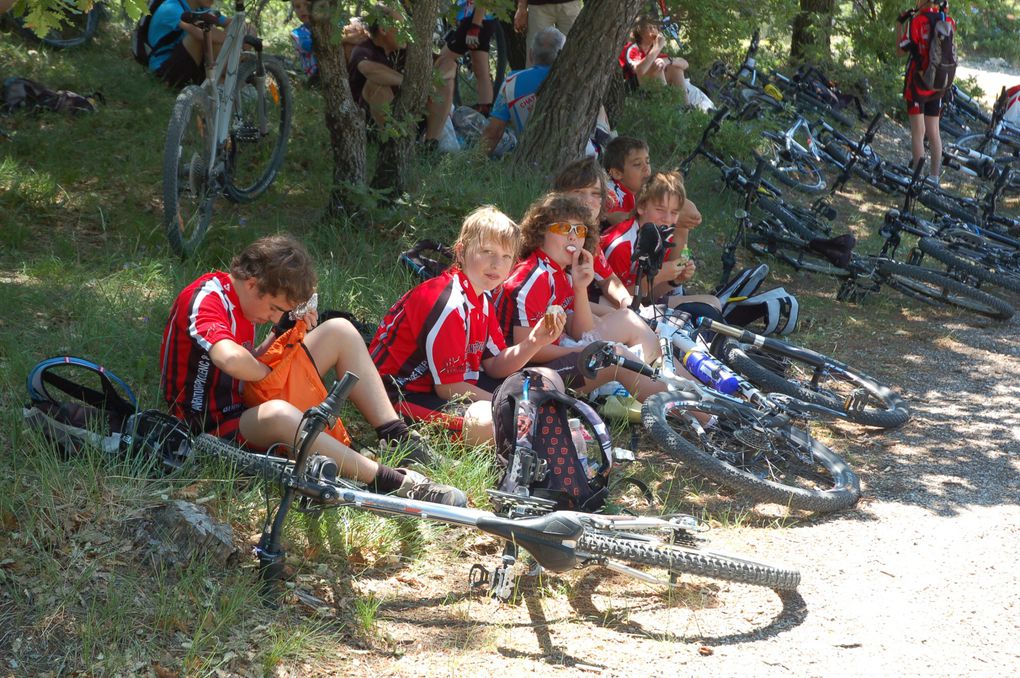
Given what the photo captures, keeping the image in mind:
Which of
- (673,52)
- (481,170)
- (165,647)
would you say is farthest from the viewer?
(673,52)

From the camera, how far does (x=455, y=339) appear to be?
4387 mm

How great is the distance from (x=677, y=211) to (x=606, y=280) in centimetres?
61

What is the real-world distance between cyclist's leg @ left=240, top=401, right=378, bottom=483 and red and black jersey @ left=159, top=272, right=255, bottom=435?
0.10m

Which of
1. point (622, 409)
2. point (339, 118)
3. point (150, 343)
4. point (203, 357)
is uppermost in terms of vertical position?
point (339, 118)

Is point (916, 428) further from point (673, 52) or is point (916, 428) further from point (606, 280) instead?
point (673, 52)

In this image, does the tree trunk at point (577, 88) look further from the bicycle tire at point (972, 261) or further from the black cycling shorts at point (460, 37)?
the bicycle tire at point (972, 261)

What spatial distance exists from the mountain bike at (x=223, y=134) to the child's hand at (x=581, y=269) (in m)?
2.17

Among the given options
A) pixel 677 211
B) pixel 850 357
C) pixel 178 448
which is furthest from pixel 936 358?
pixel 178 448

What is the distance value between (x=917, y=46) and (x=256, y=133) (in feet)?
24.0

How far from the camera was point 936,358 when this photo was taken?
6762mm

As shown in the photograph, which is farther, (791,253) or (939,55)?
(939,55)

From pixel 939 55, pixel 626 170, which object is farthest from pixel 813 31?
pixel 626 170

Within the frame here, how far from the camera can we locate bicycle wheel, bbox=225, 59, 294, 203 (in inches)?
257

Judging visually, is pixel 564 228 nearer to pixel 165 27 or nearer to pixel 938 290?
pixel 938 290
